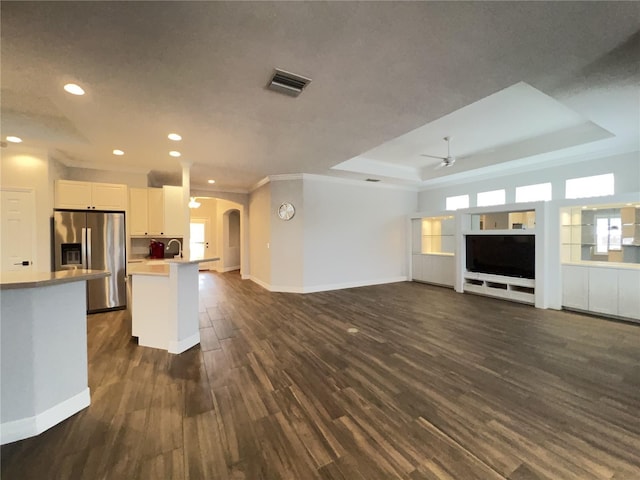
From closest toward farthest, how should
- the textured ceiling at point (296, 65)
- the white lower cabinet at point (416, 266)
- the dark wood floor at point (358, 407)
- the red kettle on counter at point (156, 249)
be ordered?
the dark wood floor at point (358, 407) < the textured ceiling at point (296, 65) < the red kettle on counter at point (156, 249) < the white lower cabinet at point (416, 266)

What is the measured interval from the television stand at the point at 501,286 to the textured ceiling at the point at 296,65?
2852mm

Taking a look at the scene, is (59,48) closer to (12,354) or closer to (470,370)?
(12,354)

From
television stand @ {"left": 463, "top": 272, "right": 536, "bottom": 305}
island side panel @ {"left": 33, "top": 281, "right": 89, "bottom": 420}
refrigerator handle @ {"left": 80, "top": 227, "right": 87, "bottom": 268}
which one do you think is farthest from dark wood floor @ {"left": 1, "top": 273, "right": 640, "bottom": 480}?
refrigerator handle @ {"left": 80, "top": 227, "right": 87, "bottom": 268}

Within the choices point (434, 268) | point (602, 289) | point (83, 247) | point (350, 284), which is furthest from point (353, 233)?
point (83, 247)

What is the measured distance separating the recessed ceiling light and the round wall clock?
4.01 meters

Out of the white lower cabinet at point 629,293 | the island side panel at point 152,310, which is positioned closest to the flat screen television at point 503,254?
the white lower cabinet at point 629,293

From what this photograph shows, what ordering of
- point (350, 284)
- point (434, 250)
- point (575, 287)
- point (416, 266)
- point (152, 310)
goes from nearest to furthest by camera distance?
point (152, 310)
point (575, 287)
point (350, 284)
point (434, 250)
point (416, 266)

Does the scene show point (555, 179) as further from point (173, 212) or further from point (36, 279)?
point (173, 212)

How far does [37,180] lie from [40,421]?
422cm

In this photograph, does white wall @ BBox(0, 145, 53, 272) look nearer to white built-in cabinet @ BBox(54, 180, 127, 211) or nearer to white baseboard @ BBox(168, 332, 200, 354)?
white built-in cabinet @ BBox(54, 180, 127, 211)

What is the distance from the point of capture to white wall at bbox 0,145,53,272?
13.2ft

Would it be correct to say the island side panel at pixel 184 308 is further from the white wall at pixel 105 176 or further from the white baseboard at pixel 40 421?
the white wall at pixel 105 176

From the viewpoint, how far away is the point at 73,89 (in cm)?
245

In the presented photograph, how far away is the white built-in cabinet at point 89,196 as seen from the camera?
449 cm
